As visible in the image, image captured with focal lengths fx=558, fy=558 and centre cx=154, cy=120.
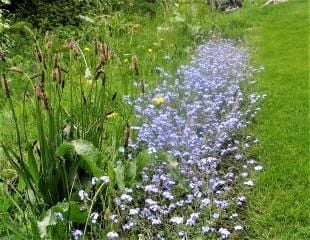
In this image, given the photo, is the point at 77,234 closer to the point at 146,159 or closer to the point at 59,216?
the point at 59,216

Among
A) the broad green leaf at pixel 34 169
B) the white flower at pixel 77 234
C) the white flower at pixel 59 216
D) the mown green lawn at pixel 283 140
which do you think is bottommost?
the mown green lawn at pixel 283 140

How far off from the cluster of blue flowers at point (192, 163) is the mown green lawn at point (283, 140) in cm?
13

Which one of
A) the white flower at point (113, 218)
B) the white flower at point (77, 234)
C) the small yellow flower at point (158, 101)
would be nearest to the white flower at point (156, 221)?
the white flower at point (113, 218)

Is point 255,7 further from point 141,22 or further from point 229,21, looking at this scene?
point 141,22

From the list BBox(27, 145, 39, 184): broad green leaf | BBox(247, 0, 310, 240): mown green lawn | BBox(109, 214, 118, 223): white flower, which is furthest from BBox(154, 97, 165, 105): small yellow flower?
BBox(109, 214, 118, 223): white flower

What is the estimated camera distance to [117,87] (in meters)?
5.78

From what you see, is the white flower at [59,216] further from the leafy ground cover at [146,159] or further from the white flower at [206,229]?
the white flower at [206,229]

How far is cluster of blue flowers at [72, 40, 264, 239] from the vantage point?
3.23 m

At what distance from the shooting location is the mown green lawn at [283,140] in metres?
3.47

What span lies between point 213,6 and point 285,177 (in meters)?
7.38

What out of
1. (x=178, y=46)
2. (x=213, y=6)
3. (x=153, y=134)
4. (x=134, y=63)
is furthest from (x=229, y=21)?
(x=134, y=63)

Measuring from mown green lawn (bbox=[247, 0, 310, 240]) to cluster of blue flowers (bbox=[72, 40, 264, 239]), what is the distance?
0.13 meters

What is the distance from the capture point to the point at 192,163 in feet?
12.1

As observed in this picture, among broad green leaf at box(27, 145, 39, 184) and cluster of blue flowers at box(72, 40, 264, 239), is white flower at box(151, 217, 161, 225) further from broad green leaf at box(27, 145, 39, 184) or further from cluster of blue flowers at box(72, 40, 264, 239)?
broad green leaf at box(27, 145, 39, 184)
